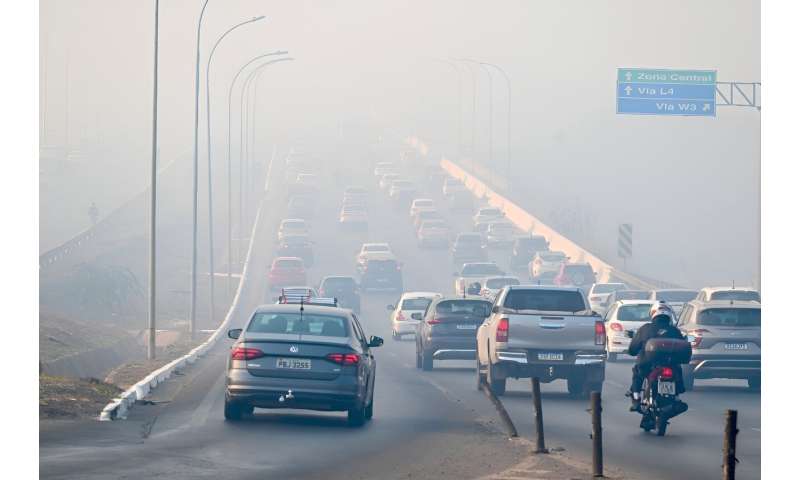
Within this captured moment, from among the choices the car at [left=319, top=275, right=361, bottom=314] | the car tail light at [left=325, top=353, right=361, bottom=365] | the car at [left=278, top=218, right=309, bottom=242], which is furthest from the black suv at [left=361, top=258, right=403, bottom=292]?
the car tail light at [left=325, top=353, right=361, bottom=365]

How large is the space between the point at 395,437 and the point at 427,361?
14327 mm

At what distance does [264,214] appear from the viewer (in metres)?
107

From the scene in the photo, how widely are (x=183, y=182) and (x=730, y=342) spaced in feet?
382

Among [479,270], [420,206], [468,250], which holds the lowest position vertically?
[479,270]

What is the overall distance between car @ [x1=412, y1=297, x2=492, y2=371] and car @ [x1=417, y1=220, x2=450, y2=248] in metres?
55.1

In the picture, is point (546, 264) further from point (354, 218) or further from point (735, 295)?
point (735, 295)

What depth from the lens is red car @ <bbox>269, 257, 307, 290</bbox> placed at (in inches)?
2662

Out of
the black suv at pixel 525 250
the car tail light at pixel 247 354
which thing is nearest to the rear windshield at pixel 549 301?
the car tail light at pixel 247 354

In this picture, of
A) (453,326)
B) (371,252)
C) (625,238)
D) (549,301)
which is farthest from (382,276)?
(549,301)

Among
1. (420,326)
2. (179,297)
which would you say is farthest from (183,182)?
(420,326)

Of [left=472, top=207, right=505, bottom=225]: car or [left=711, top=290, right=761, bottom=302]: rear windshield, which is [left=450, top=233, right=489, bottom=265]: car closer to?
[left=472, top=207, right=505, bottom=225]: car

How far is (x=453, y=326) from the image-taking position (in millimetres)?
32969

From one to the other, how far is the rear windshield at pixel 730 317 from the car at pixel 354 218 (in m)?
68.3

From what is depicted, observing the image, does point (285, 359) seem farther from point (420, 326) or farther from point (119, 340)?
point (119, 340)
